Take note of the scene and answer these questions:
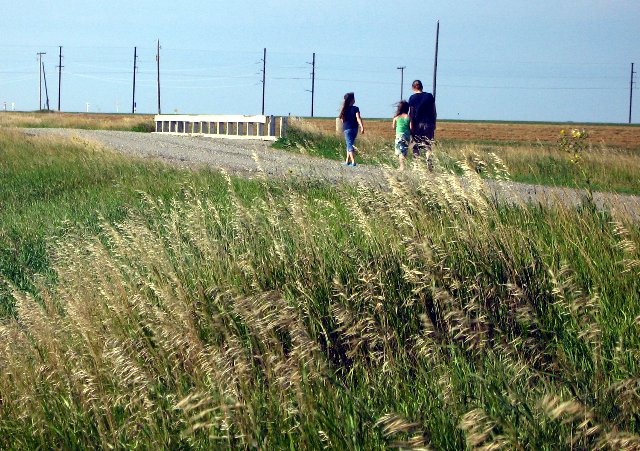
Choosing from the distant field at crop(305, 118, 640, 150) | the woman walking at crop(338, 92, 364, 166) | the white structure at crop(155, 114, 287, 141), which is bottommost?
the distant field at crop(305, 118, 640, 150)

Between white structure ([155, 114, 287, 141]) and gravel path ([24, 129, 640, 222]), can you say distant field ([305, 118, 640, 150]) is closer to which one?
white structure ([155, 114, 287, 141])

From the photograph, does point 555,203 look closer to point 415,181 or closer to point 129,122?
point 415,181

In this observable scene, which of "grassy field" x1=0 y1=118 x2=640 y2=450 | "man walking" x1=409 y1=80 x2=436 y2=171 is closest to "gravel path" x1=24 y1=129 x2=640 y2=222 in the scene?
"man walking" x1=409 y1=80 x2=436 y2=171

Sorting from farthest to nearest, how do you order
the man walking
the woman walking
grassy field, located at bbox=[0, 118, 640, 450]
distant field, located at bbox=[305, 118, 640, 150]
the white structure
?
1. distant field, located at bbox=[305, 118, 640, 150]
2. the white structure
3. the woman walking
4. the man walking
5. grassy field, located at bbox=[0, 118, 640, 450]

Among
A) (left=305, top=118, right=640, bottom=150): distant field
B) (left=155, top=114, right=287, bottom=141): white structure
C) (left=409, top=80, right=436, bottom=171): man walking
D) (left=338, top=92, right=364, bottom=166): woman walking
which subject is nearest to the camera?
(left=409, top=80, right=436, bottom=171): man walking

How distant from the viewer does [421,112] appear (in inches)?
590

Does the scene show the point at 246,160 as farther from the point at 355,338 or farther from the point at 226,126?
the point at 355,338

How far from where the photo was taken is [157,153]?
21562 mm

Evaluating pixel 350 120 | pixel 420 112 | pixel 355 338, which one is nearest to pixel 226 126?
pixel 350 120

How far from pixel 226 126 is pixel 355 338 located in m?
28.2

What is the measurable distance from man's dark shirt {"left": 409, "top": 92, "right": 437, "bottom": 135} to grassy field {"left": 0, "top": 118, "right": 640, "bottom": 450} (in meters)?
7.10

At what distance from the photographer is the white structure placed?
29.8 metres

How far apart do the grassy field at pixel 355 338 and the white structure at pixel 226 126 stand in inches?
869

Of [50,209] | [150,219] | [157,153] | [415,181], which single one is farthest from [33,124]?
[415,181]
